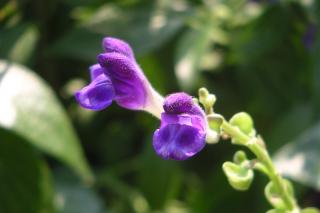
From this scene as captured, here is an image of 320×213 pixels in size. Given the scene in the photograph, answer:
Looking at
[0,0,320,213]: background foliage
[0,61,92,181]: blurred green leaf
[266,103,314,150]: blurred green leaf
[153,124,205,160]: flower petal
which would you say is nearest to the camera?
[153,124,205,160]: flower petal

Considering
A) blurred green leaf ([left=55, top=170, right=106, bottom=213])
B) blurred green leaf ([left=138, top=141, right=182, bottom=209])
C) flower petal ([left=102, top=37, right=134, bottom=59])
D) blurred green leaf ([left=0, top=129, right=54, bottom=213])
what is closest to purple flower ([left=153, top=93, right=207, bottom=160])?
flower petal ([left=102, top=37, right=134, bottom=59])

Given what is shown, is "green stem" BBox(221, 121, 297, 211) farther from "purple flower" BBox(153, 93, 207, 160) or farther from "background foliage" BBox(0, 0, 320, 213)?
"background foliage" BBox(0, 0, 320, 213)

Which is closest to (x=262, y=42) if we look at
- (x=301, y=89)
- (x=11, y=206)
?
(x=301, y=89)

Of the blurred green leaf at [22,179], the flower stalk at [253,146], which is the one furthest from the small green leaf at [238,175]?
the blurred green leaf at [22,179]

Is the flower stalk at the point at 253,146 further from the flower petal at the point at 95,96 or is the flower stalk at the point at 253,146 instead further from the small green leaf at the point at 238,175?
the flower petal at the point at 95,96

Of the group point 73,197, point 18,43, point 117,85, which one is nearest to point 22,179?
point 73,197

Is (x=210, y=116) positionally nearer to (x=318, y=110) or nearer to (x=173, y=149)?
(x=173, y=149)

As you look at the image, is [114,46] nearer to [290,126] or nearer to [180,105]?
[180,105]
